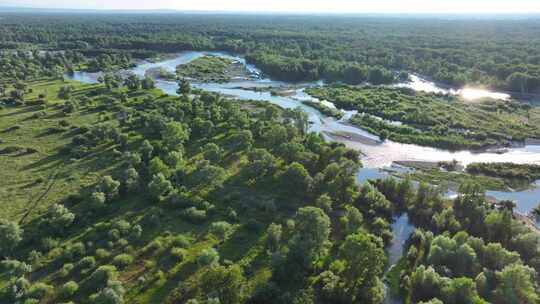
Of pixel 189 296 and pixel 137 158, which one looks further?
pixel 137 158

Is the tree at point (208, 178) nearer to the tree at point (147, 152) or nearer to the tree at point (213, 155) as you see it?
the tree at point (213, 155)

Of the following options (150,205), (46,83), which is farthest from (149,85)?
(150,205)

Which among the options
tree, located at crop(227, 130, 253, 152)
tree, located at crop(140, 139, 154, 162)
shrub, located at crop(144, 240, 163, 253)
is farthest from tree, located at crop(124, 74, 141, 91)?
shrub, located at crop(144, 240, 163, 253)

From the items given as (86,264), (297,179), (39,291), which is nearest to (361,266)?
(297,179)

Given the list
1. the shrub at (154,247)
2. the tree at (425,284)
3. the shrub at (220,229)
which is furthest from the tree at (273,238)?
the tree at (425,284)

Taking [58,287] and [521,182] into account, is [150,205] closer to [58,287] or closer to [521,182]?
[58,287]

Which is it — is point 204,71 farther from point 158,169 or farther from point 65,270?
point 65,270
